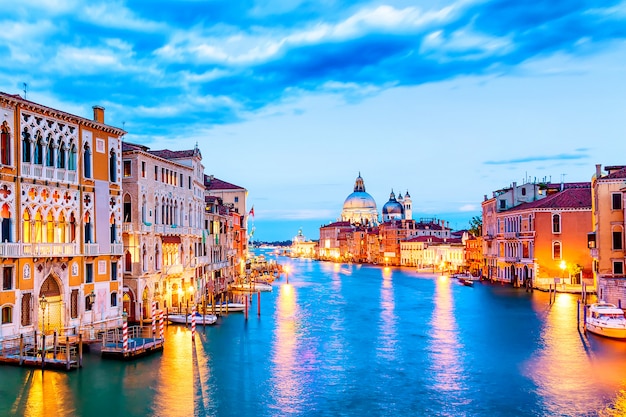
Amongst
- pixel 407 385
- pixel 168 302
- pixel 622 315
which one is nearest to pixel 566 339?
pixel 622 315

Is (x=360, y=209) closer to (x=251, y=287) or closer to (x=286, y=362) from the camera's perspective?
A: (x=251, y=287)

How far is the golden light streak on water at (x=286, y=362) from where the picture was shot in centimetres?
1656

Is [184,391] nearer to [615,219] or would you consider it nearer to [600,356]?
[600,356]

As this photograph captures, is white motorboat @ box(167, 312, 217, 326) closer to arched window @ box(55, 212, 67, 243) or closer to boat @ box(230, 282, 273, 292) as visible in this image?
arched window @ box(55, 212, 67, 243)

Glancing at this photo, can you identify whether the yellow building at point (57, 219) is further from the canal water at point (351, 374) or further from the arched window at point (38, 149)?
the canal water at point (351, 374)

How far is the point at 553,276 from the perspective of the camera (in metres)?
45.1

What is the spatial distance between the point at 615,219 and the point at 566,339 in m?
8.57

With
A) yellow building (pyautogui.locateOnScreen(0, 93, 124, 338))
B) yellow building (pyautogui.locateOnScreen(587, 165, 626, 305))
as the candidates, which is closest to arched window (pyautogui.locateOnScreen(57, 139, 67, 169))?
yellow building (pyautogui.locateOnScreen(0, 93, 124, 338))

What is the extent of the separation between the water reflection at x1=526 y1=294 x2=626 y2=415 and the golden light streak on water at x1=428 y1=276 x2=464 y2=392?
2.19 meters

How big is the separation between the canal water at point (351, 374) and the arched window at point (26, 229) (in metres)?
4.01

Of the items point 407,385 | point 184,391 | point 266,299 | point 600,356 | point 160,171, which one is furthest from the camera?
point 266,299

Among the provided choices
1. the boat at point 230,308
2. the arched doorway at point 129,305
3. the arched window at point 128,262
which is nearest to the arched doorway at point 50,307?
the arched doorway at point 129,305

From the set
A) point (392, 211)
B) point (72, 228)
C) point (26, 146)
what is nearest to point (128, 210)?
point (72, 228)

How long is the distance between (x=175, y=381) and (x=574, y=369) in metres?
11.5
